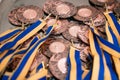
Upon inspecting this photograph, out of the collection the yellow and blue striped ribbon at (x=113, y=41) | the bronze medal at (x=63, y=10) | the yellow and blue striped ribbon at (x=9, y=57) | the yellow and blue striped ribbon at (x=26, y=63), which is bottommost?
the yellow and blue striped ribbon at (x=113, y=41)

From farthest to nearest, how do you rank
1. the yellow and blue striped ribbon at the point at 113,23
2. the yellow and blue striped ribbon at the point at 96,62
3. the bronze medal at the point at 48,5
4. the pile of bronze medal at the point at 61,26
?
the bronze medal at the point at 48,5 < the yellow and blue striped ribbon at the point at 113,23 < the pile of bronze medal at the point at 61,26 < the yellow and blue striped ribbon at the point at 96,62

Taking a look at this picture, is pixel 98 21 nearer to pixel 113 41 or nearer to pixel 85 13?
pixel 85 13

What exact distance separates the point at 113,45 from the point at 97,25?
231mm

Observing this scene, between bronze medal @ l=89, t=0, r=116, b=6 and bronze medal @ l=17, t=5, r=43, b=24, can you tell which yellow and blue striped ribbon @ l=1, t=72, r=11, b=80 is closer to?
bronze medal @ l=17, t=5, r=43, b=24

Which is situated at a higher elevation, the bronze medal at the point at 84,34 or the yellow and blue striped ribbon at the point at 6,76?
the yellow and blue striped ribbon at the point at 6,76

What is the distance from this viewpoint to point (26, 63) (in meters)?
1.11

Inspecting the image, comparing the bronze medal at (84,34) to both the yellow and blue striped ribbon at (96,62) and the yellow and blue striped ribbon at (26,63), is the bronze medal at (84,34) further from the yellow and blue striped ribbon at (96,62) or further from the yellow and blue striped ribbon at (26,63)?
the yellow and blue striped ribbon at (26,63)

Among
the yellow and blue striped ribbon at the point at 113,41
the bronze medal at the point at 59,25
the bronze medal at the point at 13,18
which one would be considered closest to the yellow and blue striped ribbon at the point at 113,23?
the yellow and blue striped ribbon at the point at 113,41

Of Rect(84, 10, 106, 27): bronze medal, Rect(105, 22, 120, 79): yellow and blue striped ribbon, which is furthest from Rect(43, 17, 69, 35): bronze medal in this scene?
Rect(105, 22, 120, 79): yellow and blue striped ribbon

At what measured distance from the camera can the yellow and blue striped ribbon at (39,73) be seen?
Answer: 1.06 metres

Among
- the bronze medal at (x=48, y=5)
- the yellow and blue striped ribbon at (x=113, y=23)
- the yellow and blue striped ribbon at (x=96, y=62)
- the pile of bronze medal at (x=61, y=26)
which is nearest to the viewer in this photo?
the yellow and blue striped ribbon at (x=96, y=62)

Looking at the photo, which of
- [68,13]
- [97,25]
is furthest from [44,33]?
[97,25]

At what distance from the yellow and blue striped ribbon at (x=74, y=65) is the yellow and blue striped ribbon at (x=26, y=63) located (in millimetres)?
162

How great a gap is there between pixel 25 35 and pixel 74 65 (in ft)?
1.01
